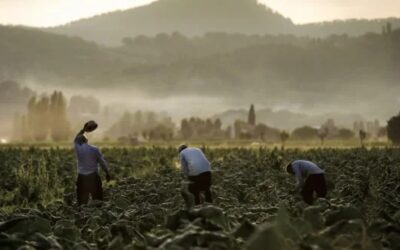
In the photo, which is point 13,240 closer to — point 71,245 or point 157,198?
point 71,245

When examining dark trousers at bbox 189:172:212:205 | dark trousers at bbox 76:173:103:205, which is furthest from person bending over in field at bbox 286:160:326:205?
dark trousers at bbox 76:173:103:205

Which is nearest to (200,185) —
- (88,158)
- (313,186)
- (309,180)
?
(309,180)

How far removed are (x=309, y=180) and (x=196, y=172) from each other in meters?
2.59

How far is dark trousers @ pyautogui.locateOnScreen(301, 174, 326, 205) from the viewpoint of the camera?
52.9ft

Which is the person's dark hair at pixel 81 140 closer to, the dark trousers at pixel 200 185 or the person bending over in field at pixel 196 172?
the person bending over in field at pixel 196 172

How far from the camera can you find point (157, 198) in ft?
56.3

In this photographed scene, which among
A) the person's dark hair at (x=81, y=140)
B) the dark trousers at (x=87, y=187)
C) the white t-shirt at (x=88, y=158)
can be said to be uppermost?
the person's dark hair at (x=81, y=140)

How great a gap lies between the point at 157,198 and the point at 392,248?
11227 millimetres

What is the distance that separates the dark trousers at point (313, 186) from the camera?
52.9 feet

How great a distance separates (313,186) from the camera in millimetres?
16172

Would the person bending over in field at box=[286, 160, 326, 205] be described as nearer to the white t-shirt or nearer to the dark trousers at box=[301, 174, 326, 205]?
the dark trousers at box=[301, 174, 326, 205]

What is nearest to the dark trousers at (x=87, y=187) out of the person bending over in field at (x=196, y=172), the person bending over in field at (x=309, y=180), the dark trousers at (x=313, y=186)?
the person bending over in field at (x=196, y=172)

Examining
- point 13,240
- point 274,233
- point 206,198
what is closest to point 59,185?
point 206,198

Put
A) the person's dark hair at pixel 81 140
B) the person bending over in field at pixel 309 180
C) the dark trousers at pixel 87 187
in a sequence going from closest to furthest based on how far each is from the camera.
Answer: the person bending over in field at pixel 309 180 → the person's dark hair at pixel 81 140 → the dark trousers at pixel 87 187
